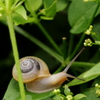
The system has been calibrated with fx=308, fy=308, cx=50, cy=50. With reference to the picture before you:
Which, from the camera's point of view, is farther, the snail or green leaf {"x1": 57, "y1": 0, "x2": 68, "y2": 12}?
green leaf {"x1": 57, "y1": 0, "x2": 68, "y2": 12}

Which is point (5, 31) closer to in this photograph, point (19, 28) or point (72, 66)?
point (19, 28)

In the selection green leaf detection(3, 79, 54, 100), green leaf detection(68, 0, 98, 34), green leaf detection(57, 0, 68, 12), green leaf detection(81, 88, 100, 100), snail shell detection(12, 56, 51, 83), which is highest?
green leaf detection(57, 0, 68, 12)

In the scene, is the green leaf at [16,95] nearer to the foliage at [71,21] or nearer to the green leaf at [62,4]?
the foliage at [71,21]

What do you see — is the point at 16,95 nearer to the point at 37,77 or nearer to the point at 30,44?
the point at 37,77

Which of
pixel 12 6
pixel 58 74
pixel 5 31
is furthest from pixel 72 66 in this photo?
pixel 5 31

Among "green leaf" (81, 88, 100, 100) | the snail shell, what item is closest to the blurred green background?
the snail shell

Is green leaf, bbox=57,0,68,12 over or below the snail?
over

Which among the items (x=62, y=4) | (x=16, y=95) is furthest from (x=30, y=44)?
(x=16, y=95)

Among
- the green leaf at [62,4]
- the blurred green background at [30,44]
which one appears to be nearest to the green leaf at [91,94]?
the green leaf at [62,4]

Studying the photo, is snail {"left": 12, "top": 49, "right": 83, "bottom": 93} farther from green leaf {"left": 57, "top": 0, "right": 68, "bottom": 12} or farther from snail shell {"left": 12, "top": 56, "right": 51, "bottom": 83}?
Result: green leaf {"left": 57, "top": 0, "right": 68, "bottom": 12}
